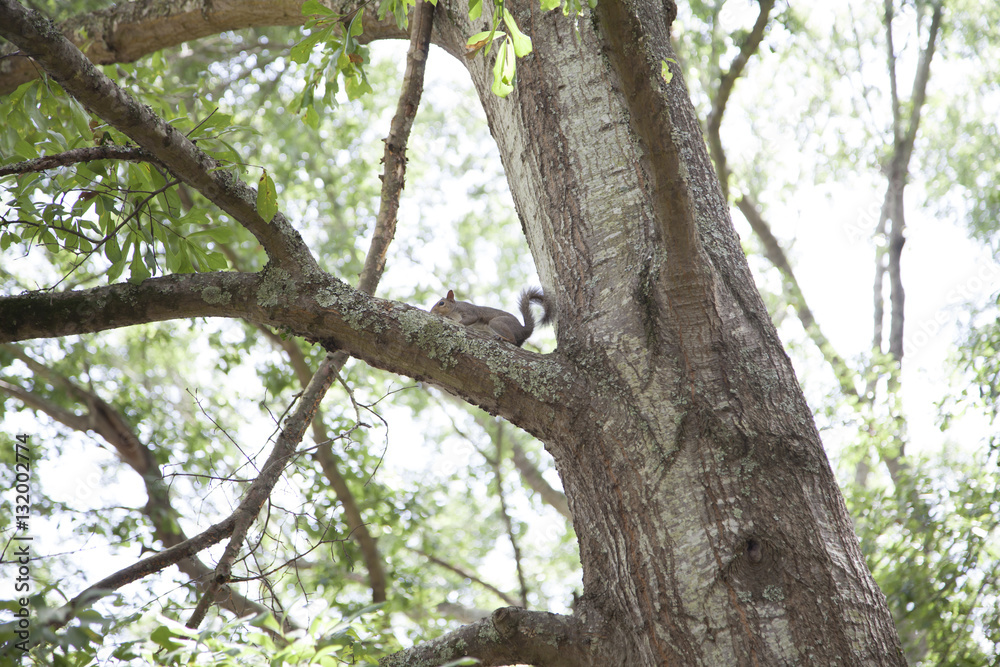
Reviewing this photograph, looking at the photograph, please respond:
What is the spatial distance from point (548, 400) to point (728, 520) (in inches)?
19.2

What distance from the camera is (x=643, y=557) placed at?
4.88 feet

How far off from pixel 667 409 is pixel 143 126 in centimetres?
143

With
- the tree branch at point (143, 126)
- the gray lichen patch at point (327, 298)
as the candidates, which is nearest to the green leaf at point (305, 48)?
the tree branch at point (143, 126)

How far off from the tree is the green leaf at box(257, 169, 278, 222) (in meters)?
0.01

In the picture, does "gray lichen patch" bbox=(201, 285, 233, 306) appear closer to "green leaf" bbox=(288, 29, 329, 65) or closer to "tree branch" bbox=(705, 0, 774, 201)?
"green leaf" bbox=(288, 29, 329, 65)

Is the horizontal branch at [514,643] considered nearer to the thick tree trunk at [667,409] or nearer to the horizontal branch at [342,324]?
the thick tree trunk at [667,409]

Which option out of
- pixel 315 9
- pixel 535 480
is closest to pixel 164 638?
pixel 315 9

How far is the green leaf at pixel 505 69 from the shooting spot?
1478 millimetres

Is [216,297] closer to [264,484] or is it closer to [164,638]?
[264,484]

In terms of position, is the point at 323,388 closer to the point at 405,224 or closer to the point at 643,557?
the point at 643,557

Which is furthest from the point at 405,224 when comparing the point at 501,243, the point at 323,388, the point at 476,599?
the point at 323,388

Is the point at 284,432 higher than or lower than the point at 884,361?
lower

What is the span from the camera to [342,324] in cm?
176

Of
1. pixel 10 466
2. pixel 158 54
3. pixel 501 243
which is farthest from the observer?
pixel 501 243
